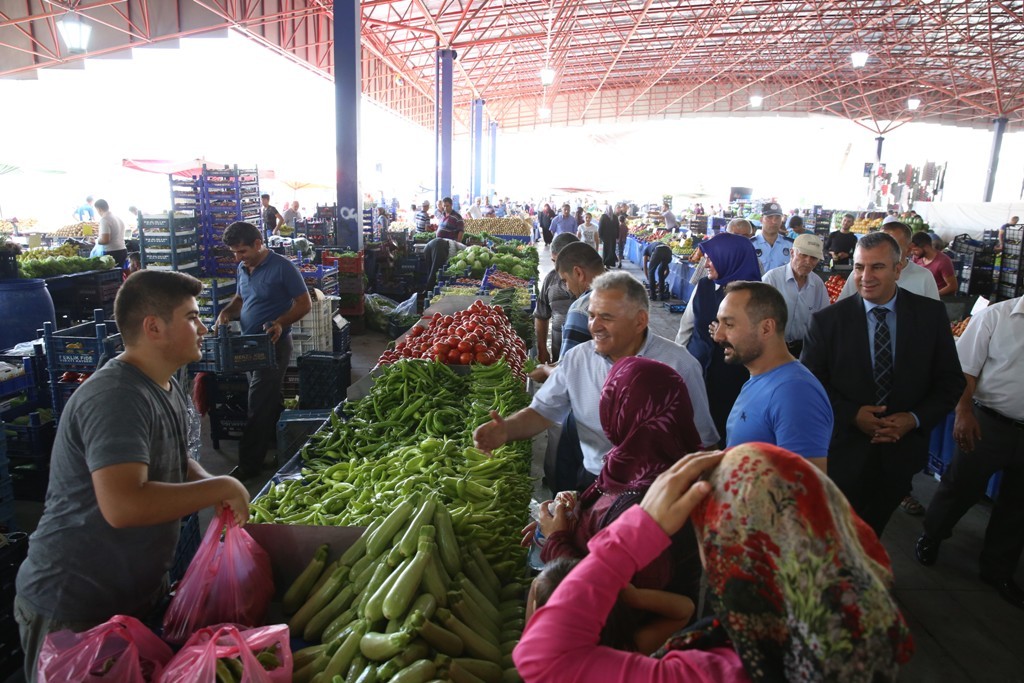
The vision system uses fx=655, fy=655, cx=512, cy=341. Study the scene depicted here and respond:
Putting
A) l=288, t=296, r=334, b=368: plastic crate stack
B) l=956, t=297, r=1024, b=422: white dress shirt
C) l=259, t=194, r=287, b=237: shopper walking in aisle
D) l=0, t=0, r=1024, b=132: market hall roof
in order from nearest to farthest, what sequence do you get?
1. l=956, t=297, r=1024, b=422: white dress shirt
2. l=288, t=296, r=334, b=368: plastic crate stack
3. l=259, t=194, r=287, b=237: shopper walking in aisle
4. l=0, t=0, r=1024, b=132: market hall roof

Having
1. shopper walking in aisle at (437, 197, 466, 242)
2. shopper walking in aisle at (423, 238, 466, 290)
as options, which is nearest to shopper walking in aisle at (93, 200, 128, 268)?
shopper walking in aisle at (423, 238, 466, 290)

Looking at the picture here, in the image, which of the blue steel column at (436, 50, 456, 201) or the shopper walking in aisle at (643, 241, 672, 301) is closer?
the shopper walking in aisle at (643, 241, 672, 301)

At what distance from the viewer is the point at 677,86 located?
43344 millimetres

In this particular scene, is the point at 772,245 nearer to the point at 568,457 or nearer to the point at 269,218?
the point at 568,457

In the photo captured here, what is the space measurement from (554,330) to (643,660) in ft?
14.9

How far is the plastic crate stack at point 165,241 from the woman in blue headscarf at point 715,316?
19.9 feet

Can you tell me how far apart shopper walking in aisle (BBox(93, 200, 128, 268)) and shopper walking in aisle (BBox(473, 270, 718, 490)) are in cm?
1118

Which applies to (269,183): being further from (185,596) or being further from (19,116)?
(185,596)

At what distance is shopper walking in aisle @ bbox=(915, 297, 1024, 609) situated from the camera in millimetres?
3703

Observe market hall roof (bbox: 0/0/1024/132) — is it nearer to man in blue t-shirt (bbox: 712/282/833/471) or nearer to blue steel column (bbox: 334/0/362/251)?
blue steel column (bbox: 334/0/362/251)

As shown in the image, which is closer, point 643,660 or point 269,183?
point 643,660

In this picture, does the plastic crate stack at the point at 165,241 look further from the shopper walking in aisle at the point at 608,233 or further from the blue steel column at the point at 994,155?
the blue steel column at the point at 994,155

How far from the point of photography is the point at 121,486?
186cm

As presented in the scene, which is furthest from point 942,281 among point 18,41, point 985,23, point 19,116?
point 19,116
